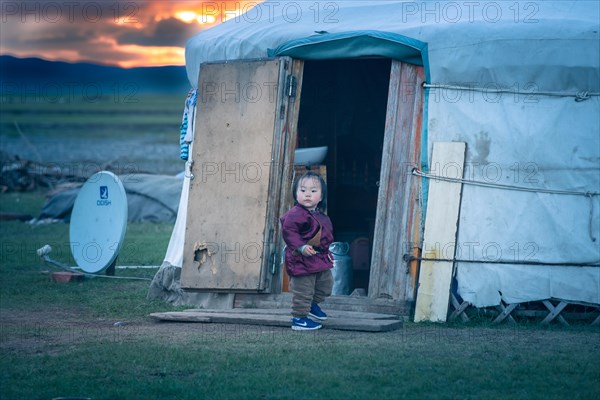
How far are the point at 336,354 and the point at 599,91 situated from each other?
313 cm

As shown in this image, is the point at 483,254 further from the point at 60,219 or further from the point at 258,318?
A: the point at 60,219

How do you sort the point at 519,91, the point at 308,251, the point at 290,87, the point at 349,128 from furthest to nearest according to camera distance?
1. the point at 349,128
2. the point at 290,87
3. the point at 519,91
4. the point at 308,251

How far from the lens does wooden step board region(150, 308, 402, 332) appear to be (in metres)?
6.84

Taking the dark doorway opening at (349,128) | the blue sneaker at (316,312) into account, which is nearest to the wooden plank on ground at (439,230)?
the blue sneaker at (316,312)

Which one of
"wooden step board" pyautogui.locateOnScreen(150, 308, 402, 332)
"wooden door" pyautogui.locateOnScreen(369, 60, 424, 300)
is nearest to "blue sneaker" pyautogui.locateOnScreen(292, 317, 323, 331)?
"wooden step board" pyautogui.locateOnScreen(150, 308, 402, 332)

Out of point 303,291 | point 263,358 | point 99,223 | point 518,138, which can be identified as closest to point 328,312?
point 303,291

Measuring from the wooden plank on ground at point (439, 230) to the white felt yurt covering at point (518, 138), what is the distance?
51 mm

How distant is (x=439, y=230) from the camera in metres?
7.34

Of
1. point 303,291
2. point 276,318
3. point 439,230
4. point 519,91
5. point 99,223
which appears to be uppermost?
point 519,91

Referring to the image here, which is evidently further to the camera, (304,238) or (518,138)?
(518,138)

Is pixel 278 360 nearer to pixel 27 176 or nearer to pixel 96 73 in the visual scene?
pixel 27 176

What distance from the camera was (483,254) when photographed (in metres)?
7.38

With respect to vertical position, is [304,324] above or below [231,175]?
below

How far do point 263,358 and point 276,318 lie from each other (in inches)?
48.5
